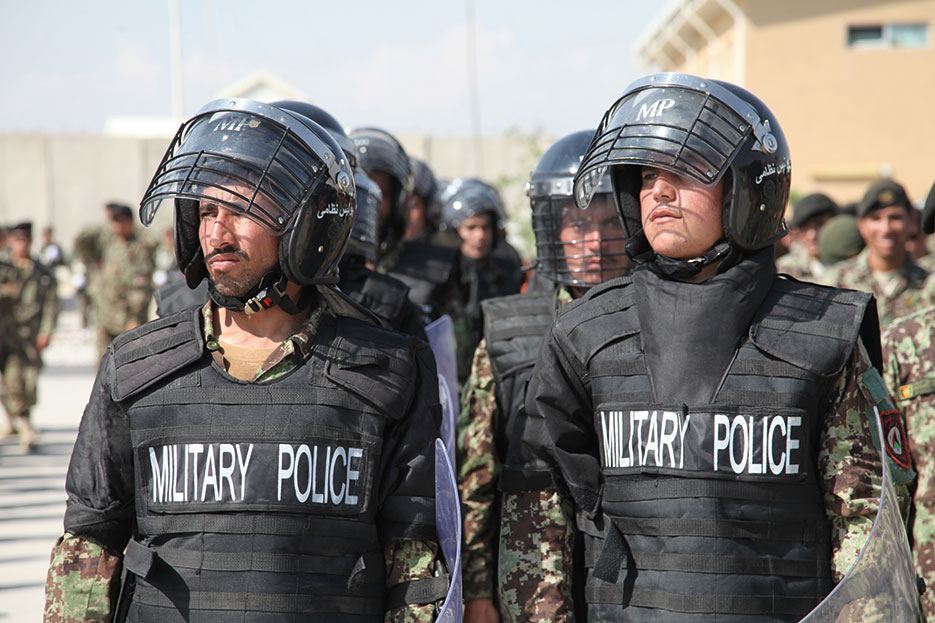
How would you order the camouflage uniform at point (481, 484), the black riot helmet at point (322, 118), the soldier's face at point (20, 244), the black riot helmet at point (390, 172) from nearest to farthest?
the camouflage uniform at point (481, 484), the black riot helmet at point (322, 118), the black riot helmet at point (390, 172), the soldier's face at point (20, 244)

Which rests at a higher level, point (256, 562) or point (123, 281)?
point (123, 281)

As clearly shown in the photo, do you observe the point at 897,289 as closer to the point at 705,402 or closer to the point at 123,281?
the point at 705,402

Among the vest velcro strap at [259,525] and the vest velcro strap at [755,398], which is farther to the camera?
the vest velcro strap at [755,398]

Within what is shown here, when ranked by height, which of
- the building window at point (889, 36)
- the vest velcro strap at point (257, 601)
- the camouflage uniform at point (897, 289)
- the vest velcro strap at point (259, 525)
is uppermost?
the building window at point (889, 36)

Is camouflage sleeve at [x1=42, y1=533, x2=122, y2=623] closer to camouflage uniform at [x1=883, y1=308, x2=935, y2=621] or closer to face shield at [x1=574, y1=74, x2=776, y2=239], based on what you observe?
face shield at [x1=574, y1=74, x2=776, y2=239]

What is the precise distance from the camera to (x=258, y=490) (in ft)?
8.03

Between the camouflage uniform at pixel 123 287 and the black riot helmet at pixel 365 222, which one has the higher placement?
the camouflage uniform at pixel 123 287

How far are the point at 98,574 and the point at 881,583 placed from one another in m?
1.81

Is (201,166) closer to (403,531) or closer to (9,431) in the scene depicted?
(403,531)

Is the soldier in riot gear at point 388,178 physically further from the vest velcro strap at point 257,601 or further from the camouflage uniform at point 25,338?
the camouflage uniform at point 25,338

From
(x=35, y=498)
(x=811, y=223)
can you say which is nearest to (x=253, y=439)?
(x=35, y=498)

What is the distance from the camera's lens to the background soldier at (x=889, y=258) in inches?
248

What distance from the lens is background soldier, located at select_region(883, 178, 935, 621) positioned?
381 centimetres

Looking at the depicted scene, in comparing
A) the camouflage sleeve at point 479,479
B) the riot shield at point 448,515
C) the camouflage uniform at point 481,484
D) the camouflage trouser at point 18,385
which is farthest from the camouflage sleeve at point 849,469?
the camouflage trouser at point 18,385
